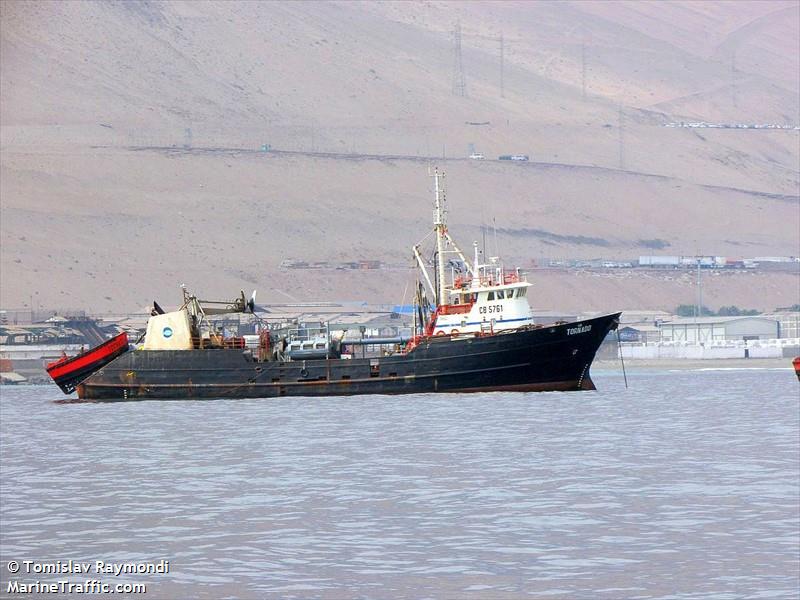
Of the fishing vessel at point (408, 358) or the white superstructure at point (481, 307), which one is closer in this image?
the fishing vessel at point (408, 358)

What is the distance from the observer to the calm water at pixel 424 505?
26.9 meters

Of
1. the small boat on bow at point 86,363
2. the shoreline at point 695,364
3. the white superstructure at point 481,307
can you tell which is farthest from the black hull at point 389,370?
the shoreline at point 695,364

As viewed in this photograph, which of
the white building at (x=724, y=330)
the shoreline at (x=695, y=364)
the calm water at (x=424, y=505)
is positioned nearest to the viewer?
the calm water at (x=424, y=505)

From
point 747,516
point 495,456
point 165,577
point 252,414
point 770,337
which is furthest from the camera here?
point 770,337

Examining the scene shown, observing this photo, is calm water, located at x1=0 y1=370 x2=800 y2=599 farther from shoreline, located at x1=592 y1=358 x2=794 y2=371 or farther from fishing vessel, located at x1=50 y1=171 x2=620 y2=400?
shoreline, located at x1=592 y1=358 x2=794 y2=371

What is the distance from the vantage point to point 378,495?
1452 inches

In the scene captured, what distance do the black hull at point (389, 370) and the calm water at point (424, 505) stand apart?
1707cm

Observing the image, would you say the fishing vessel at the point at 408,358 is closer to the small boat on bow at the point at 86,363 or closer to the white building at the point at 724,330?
the small boat on bow at the point at 86,363

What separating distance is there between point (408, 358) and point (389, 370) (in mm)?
1198

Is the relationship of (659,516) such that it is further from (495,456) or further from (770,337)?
(770,337)

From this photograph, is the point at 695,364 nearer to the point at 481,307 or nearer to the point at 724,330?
the point at 724,330

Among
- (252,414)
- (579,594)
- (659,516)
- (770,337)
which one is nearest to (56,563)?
(579,594)

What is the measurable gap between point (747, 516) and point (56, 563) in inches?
507

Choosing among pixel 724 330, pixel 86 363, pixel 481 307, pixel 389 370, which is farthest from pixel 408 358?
pixel 724 330
